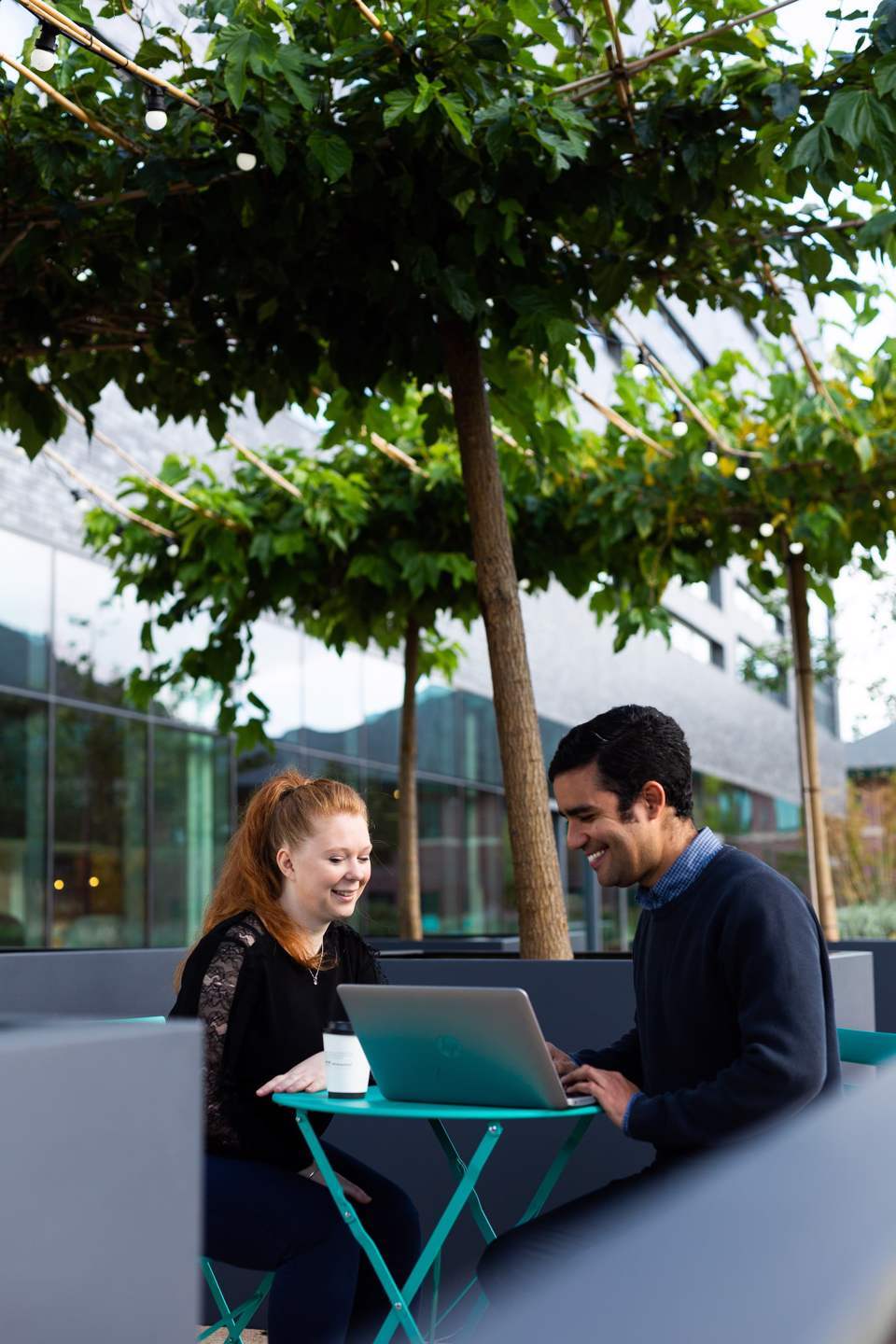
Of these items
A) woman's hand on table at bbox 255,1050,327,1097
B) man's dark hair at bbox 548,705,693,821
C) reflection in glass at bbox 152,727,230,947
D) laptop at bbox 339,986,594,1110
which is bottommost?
woman's hand on table at bbox 255,1050,327,1097

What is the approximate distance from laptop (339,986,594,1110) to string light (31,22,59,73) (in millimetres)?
2763

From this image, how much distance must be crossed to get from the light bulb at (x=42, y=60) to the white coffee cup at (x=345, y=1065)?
2.76m

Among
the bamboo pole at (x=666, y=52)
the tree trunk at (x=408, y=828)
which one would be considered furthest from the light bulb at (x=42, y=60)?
the tree trunk at (x=408, y=828)

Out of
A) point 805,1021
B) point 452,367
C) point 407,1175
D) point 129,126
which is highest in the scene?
point 129,126

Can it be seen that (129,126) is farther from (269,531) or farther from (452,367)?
(269,531)

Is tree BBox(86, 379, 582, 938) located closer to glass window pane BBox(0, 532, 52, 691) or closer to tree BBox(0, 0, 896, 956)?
glass window pane BBox(0, 532, 52, 691)

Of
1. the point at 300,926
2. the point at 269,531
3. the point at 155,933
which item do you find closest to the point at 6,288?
the point at 300,926

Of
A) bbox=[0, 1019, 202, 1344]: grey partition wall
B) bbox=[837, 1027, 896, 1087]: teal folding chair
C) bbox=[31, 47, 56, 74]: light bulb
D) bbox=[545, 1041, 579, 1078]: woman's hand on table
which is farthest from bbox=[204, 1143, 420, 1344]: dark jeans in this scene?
bbox=[31, 47, 56, 74]: light bulb

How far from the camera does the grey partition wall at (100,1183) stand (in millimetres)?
1028

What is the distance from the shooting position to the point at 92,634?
12867mm

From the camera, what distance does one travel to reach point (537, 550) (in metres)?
9.62

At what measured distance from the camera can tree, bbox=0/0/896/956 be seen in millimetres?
4207

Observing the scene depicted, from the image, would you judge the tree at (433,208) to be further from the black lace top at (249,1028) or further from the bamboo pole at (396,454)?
the bamboo pole at (396,454)

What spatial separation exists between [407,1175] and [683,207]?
10.3 ft
